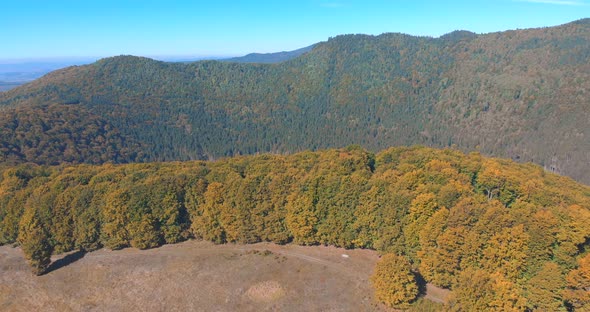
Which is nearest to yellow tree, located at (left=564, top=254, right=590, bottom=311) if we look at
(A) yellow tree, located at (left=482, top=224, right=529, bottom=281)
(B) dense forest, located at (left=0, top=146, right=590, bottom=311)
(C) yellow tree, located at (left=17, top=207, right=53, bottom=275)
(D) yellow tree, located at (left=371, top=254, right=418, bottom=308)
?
(B) dense forest, located at (left=0, top=146, right=590, bottom=311)

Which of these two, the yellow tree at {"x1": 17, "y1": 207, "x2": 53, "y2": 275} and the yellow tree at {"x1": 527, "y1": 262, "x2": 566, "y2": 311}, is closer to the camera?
the yellow tree at {"x1": 527, "y1": 262, "x2": 566, "y2": 311}

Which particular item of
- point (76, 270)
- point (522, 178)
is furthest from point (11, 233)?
point (522, 178)

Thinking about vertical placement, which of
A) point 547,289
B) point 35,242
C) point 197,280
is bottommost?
point 197,280

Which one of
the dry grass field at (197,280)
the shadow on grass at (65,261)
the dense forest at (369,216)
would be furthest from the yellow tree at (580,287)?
the shadow on grass at (65,261)

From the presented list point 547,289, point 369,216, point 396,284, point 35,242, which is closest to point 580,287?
point 547,289

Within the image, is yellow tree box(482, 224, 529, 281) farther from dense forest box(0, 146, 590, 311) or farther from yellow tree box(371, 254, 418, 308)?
yellow tree box(371, 254, 418, 308)

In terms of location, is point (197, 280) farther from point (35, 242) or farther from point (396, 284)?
point (396, 284)
